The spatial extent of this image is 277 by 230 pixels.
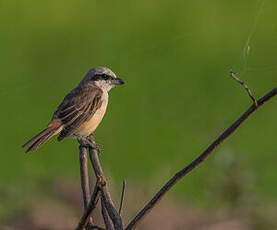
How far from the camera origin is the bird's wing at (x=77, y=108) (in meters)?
3.70

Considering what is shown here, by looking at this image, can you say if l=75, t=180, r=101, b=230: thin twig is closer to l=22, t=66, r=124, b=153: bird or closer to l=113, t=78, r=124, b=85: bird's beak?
l=22, t=66, r=124, b=153: bird

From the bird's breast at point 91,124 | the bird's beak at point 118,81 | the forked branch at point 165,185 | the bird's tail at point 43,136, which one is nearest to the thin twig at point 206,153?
the forked branch at point 165,185

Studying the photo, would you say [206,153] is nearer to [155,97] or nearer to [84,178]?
[84,178]

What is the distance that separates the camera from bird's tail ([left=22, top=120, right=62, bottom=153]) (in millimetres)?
3170

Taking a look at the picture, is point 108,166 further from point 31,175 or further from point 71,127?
point 71,127

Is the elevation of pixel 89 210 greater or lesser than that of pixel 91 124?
lesser

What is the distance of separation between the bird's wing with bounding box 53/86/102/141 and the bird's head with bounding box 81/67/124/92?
46mm

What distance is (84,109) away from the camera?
153 inches

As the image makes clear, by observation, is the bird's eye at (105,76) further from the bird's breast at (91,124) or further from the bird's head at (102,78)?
the bird's breast at (91,124)

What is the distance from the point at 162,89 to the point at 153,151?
111 cm

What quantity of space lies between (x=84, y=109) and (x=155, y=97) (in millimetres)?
2523

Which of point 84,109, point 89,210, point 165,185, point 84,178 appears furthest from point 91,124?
point 89,210

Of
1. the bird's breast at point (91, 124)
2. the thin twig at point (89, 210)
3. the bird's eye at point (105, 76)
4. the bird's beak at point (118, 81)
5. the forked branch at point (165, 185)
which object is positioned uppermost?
the bird's beak at point (118, 81)

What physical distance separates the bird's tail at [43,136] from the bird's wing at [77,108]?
47mm
